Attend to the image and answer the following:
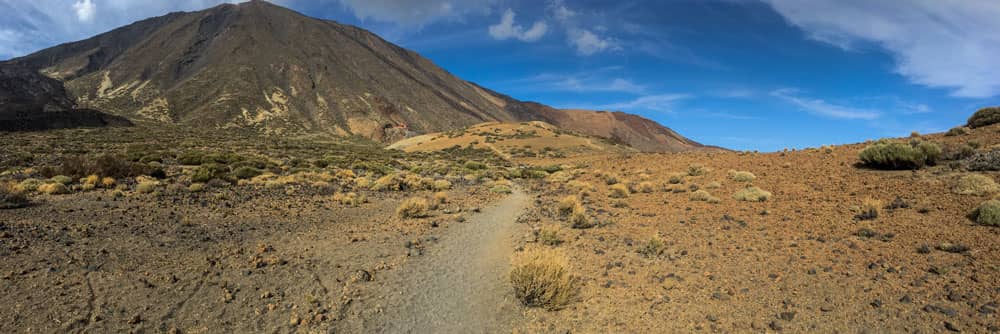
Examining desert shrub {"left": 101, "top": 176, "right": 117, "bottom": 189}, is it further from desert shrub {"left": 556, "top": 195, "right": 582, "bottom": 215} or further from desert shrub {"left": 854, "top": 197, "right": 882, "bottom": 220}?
desert shrub {"left": 854, "top": 197, "right": 882, "bottom": 220}

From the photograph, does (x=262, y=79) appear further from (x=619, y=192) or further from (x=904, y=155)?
(x=904, y=155)

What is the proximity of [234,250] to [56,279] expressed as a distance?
8.01 feet

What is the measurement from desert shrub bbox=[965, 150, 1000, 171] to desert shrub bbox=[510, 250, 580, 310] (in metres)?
11.7

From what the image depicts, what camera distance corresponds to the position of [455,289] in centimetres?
704

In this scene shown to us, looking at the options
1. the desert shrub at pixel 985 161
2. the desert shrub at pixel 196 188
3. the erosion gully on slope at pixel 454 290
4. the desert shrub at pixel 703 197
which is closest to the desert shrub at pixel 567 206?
the erosion gully on slope at pixel 454 290

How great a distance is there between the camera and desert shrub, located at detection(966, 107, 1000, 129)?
14375 mm

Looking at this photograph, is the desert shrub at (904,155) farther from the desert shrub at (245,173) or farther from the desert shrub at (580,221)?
the desert shrub at (245,173)

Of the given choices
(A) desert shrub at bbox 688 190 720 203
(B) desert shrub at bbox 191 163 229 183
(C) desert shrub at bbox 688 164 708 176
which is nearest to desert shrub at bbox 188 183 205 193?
(B) desert shrub at bbox 191 163 229 183

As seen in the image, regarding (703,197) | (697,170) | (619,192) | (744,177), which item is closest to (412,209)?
(619,192)

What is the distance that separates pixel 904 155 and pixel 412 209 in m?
14.2

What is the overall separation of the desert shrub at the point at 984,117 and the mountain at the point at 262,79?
5685 cm

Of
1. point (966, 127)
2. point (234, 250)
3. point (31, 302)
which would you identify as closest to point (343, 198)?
point (234, 250)

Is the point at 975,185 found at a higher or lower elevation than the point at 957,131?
lower

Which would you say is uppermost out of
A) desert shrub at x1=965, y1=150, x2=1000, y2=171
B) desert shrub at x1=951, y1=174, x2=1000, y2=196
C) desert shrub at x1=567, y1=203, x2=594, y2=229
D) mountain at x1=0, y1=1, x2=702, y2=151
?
mountain at x1=0, y1=1, x2=702, y2=151
